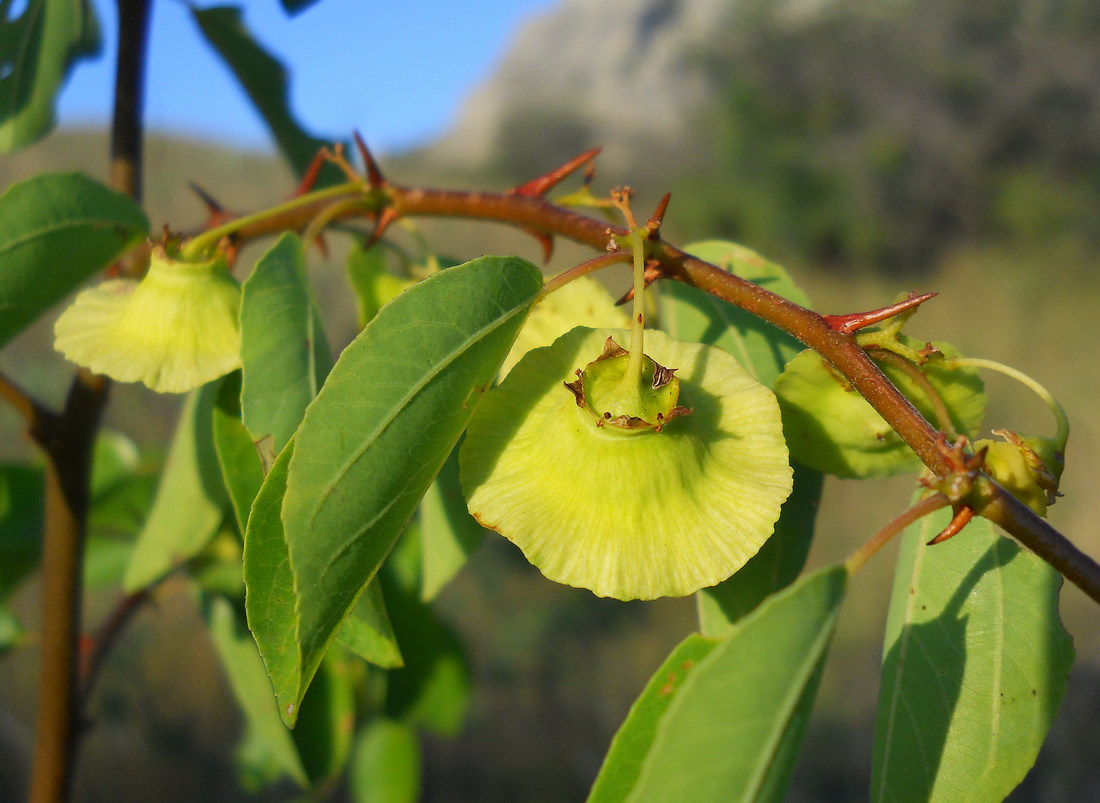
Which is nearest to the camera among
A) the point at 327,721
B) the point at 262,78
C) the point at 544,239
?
the point at 544,239

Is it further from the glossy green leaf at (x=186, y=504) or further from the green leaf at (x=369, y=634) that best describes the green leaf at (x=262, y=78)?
the green leaf at (x=369, y=634)

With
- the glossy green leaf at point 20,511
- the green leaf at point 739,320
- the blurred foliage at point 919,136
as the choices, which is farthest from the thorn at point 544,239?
the blurred foliage at point 919,136

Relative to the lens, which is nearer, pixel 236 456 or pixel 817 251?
pixel 236 456

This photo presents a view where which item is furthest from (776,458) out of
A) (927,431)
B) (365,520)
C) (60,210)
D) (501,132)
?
(501,132)

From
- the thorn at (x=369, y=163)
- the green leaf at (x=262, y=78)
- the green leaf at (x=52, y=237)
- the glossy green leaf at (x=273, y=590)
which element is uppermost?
the green leaf at (x=262, y=78)

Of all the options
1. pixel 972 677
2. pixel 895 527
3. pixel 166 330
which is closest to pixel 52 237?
pixel 166 330

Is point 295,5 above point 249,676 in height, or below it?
above

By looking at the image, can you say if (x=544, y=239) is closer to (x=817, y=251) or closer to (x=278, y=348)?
(x=278, y=348)

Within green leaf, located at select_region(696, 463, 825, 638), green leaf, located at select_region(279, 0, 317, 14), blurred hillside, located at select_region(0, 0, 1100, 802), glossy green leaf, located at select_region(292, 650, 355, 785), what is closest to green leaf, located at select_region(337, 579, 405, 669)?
green leaf, located at select_region(696, 463, 825, 638)
